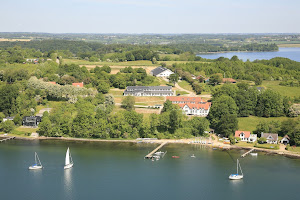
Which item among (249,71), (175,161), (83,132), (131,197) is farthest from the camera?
(249,71)

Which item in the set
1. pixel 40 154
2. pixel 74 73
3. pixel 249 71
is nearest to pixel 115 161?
pixel 40 154

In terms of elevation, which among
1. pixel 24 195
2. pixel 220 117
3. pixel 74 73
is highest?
pixel 74 73

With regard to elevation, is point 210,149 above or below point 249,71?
below

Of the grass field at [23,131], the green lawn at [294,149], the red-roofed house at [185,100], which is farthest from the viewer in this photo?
the red-roofed house at [185,100]

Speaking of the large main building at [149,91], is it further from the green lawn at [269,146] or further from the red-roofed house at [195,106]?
the green lawn at [269,146]

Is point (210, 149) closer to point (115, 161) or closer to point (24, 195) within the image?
point (115, 161)

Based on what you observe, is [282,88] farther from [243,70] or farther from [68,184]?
[68,184]

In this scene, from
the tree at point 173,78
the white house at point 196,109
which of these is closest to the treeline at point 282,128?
the white house at point 196,109

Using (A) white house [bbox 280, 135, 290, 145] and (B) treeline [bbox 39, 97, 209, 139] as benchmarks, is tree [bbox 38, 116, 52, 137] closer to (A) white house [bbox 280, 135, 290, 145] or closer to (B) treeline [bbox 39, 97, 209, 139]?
(B) treeline [bbox 39, 97, 209, 139]
